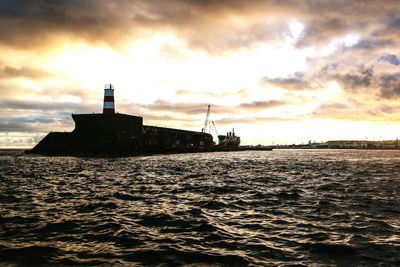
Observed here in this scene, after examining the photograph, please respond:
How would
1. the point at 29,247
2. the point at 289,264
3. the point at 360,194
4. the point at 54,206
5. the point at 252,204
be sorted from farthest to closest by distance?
the point at 360,194
the point at 252,204
the point at 54,206
the point at 29,247
the point at 289,264

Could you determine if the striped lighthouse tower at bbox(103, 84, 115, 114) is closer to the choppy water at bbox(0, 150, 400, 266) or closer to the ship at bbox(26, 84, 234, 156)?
the ship at bbox(26, 84, 234, 156)

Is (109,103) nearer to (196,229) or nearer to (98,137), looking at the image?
(98,137)

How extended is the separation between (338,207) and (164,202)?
27.6ft

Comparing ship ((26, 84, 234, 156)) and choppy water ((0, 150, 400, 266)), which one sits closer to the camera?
choppy water ((0, 150, 400, 266))

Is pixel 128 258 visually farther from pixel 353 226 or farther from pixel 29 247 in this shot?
pixel 353 226

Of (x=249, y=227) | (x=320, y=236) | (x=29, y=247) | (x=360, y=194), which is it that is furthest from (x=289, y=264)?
(x=360, y=194)

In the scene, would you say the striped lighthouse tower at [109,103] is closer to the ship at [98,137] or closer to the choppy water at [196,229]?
the ship at [98,137]

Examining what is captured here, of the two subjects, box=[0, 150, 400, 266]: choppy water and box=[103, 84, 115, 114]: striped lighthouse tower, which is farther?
box=[103, 84, 115, 114]: striped lighthouse tower

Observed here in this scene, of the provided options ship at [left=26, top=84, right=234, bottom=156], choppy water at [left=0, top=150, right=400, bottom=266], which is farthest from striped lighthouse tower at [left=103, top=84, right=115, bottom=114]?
choppy water at [left=0, top=150, right=400, bottom=266]

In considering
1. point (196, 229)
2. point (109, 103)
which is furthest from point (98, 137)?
point (196, 229)

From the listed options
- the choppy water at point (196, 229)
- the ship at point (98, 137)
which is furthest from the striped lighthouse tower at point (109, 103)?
the choppy water at point (196, 229)

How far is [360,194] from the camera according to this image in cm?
2027

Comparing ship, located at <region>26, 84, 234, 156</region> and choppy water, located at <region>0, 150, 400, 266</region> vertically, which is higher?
ship, located at <region>26, 84, 234, 156</region>

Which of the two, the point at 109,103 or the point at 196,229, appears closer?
the point at 196,229
